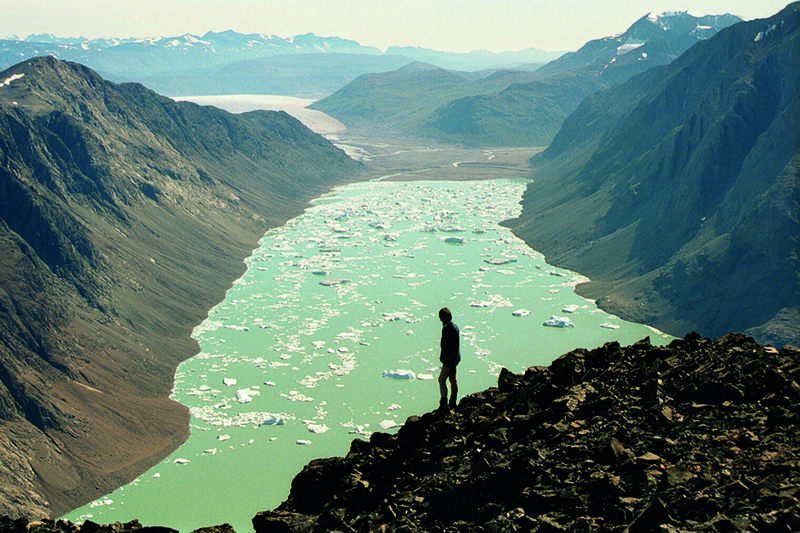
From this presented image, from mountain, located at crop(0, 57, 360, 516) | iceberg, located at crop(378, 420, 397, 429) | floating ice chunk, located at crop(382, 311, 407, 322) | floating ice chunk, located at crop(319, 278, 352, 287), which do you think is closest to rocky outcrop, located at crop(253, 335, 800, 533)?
iceberg, located at crop(378, 420, 397, 429)

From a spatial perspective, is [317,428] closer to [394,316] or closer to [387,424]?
[387,424]

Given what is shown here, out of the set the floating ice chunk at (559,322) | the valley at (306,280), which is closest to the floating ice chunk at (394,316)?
the valley at (306,280)

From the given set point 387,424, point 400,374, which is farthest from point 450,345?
point 400,374

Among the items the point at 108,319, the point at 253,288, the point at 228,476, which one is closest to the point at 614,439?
the point at 228,476

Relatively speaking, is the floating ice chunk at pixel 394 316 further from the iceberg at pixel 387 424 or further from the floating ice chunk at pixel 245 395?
the iceberg at pixel 387 424

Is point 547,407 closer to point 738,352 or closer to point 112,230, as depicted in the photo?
point 738,352

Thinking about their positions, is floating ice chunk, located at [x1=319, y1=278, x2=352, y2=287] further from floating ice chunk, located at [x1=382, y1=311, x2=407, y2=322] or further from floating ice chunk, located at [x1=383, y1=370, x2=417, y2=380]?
floating ice chunk, located at [x1=383, y1=370, x2=417, y2=380]
